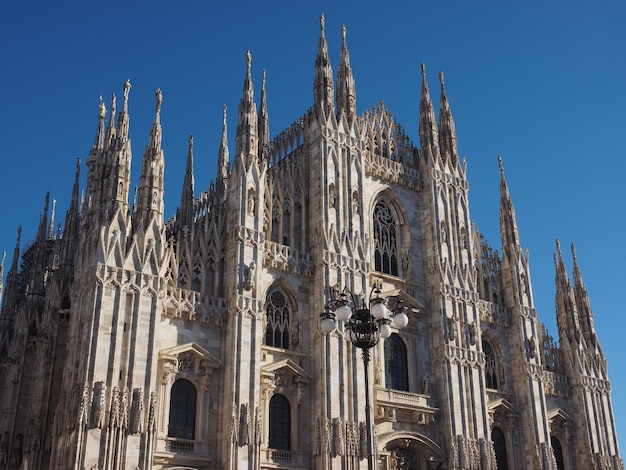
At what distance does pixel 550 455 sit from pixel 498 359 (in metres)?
5.48

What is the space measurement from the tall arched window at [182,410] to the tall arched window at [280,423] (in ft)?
11.9

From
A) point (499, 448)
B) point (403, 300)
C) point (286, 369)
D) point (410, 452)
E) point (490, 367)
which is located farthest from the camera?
point (490, 367)

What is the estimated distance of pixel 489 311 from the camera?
42.6m

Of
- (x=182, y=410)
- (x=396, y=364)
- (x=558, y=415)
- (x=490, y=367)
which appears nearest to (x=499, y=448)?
(x=490, y=367)

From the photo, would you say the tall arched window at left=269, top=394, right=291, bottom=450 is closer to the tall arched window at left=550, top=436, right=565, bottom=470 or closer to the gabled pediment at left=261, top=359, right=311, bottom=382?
the gabled pediment at left=261, top=359, right=311, bottom=382

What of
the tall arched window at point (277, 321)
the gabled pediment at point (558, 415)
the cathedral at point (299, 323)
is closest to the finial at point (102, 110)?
the cathedral at point (299, 323)

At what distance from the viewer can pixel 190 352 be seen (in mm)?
31594

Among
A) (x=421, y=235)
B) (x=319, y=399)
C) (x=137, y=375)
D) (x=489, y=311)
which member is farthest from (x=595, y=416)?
(x=137, y=375)

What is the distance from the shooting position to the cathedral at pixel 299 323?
30.0 m

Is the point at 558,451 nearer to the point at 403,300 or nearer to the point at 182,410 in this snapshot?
the point at 403,300

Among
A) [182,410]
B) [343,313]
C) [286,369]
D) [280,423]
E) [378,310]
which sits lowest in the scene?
[280,423]

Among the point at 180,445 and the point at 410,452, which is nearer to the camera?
the point at 180,445

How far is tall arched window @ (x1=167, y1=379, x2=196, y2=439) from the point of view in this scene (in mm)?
30609

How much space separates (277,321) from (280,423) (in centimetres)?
447
